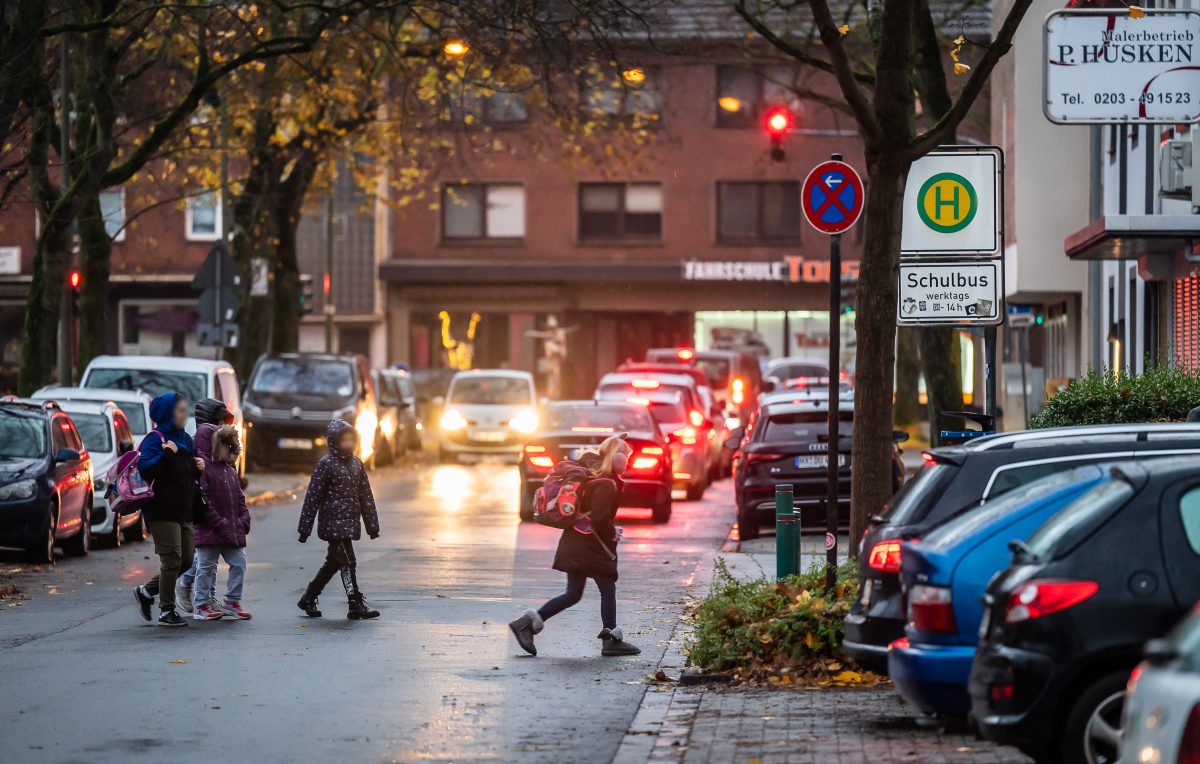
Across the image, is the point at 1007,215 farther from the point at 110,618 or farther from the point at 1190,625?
the point at 1190,625

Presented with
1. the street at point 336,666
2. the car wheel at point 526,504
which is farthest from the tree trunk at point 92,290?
the street at point 336,666

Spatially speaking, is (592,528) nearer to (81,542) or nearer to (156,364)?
(81,542)

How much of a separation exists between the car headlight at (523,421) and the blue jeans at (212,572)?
24.1m

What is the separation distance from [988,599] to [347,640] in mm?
6884

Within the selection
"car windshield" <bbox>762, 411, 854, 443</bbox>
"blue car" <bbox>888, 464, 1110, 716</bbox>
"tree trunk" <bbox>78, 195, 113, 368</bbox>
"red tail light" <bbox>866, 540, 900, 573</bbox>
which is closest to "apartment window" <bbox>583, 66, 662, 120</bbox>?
"car windshield" <bbox>762, 411, 854, 443</bbox>

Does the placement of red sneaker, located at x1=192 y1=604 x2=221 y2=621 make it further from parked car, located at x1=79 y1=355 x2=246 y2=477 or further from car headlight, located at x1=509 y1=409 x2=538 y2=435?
car headlight, located at x1=509 y1=409 x2=538 y2=435

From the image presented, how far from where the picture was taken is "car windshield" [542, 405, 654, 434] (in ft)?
88.7

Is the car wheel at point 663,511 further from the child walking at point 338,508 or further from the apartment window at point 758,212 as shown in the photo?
the apartment window at point 758,212

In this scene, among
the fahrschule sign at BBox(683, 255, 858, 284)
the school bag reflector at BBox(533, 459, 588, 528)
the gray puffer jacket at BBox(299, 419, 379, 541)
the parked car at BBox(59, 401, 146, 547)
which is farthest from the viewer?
the fahrschule sign at BBox(683, 255, 858, 284)

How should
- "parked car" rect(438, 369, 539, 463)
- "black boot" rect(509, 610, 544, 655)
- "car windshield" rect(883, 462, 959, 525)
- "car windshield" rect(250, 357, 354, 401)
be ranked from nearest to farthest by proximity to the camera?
"car windshield" rect(883, 462, 959, 525)
"black boot" rect(509, 610, 544, 655)
"car windshield" rect(250, 357, 354, 401)
"parked car" rect(438, 369, 539, 463)

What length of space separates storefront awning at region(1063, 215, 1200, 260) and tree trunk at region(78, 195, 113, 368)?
1392 centimetres

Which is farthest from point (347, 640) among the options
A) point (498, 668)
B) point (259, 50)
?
point (259, 50)

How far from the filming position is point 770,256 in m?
63.6

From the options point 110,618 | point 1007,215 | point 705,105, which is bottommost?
point 110,618
